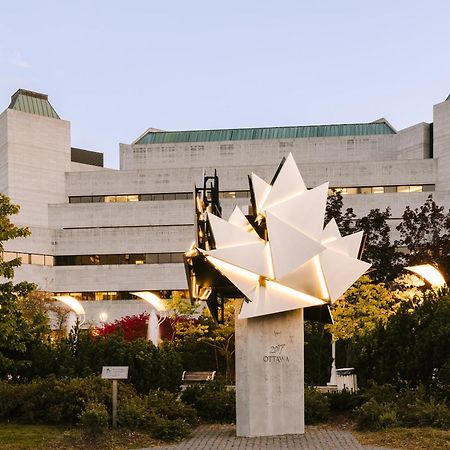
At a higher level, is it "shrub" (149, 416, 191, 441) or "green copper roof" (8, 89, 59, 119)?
"green copper roof" (8, 89, 59, 119)

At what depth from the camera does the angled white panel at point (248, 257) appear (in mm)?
13922

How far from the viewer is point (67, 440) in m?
13.5

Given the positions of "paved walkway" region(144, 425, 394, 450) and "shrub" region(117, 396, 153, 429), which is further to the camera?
"shrub" region(117, 396, 153, 429)

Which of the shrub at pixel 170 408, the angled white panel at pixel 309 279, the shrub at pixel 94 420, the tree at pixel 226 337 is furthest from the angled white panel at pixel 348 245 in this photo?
the tree at pixel 226 337

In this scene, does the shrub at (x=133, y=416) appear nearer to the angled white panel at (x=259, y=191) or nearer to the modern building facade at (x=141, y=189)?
the angled white panel at (x=259, y=191)

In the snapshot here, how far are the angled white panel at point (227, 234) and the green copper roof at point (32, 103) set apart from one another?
51967 millimetres

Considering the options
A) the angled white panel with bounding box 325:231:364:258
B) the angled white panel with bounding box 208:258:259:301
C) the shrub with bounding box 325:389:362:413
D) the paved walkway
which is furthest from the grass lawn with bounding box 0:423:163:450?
the angled white panel with bounding box 325:231:364:258

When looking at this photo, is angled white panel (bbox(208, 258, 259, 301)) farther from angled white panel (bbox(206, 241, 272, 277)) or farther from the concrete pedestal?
the concrete pedestal

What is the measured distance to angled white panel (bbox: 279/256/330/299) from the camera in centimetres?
1418

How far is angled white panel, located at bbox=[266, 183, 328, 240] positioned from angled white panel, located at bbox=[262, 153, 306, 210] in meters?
0.20

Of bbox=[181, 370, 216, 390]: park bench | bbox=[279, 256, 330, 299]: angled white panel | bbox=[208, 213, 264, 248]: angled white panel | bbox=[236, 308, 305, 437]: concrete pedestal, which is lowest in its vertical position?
bbox=[181, 370, 216, 390]: park bench

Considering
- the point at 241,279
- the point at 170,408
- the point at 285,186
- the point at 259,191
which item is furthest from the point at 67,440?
the point at 285,186

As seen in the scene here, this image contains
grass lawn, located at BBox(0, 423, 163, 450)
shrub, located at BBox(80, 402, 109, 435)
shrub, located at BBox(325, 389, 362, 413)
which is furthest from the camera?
shrub, located at BBox(325, 389, 362, 413)

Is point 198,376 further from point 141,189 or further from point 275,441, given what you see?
point 141,189
